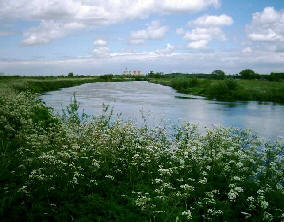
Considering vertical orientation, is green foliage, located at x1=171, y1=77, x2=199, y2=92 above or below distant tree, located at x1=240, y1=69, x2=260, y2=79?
below

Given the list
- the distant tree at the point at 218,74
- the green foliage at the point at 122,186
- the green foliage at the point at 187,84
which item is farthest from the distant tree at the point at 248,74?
the green foliage at the point at 122,186

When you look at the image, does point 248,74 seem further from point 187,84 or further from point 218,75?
point 187,84

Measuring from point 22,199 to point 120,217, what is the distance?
5.49 ft

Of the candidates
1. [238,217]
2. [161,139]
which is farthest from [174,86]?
[238,217]

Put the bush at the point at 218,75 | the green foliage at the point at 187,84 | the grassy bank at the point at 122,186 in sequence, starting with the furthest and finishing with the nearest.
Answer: the bush at the point at 218,75, the green foliage at the point at 187,84, the grassy bank at the point at 122,186

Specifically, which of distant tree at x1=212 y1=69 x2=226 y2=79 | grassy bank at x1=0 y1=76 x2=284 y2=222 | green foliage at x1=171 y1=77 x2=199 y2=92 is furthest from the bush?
grassy bank at x1=0 y1=76 x2=284 y2=222

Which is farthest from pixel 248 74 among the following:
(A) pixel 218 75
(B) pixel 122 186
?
(B) pixel 122 186

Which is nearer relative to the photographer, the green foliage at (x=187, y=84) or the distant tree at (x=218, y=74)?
the green foliage at (x=187, y=84)

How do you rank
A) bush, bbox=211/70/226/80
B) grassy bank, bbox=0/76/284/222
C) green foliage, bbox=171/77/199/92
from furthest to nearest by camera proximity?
bush, bbox=211/70/226/80
green foliage, bbox=171/77/199/92
grassy bank, bbox=0/76/284/222

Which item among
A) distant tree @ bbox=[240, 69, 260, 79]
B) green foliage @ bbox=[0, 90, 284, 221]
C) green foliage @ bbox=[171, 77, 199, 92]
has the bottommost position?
green foliage @ bbox=[0, 90, 284, 221]

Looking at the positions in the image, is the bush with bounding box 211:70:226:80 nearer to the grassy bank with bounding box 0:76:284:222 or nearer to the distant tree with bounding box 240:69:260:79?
the distant tree with bounding box 240:69:260:79

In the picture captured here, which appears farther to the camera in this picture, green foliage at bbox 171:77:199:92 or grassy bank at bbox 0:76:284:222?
green foliage at bbox 171:77:199:92

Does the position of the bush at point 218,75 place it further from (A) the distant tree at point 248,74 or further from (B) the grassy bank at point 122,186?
(B) the grassy bank at point 122,186

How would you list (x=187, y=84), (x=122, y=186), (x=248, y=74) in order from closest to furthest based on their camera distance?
(x=122, y=186) < (x=187, y=84) < (x=248, y=74)
